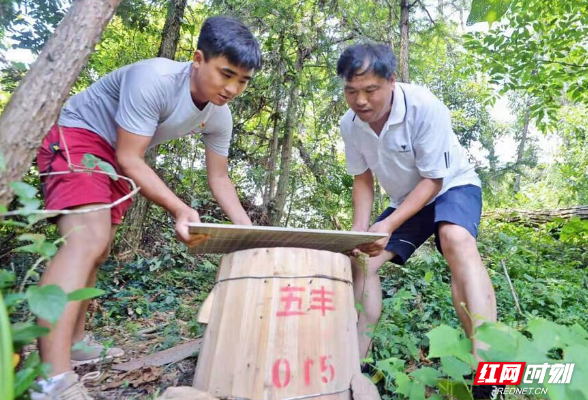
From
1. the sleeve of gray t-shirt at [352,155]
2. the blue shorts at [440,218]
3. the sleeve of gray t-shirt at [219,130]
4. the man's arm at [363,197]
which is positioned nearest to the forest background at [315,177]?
the blue shorts at [440,218]

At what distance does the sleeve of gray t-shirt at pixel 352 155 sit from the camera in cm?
269

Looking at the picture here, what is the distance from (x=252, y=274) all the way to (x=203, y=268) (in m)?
3.09

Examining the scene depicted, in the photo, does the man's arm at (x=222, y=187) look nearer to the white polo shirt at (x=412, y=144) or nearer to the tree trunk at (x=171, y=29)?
the white polo shirt at (x=412, y=144)

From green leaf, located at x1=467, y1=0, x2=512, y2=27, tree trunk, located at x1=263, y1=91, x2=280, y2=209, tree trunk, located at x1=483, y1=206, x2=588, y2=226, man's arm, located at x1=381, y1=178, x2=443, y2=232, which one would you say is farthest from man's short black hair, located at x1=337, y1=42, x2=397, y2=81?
tree trunk, located at x1=483, y1=206, x2=588, y2=226

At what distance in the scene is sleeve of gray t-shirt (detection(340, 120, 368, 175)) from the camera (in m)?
2.69

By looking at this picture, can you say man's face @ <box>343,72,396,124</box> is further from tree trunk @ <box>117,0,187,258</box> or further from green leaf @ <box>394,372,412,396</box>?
tree trunk @ <box>117,0,187,258</box>

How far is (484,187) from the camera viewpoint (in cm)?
677

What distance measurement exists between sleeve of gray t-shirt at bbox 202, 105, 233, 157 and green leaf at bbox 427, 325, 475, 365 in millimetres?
1715

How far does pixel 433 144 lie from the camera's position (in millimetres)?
2344

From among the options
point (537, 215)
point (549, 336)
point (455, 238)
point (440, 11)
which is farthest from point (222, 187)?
point (537, 215)

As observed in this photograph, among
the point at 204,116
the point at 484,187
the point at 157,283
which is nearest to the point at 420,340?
the point at 204,116

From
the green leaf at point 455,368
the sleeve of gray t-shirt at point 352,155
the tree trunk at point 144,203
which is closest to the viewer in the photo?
the green leaf at point 455,368

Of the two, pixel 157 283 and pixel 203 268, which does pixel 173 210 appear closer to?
pixel 157 283

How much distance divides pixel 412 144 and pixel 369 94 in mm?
384
